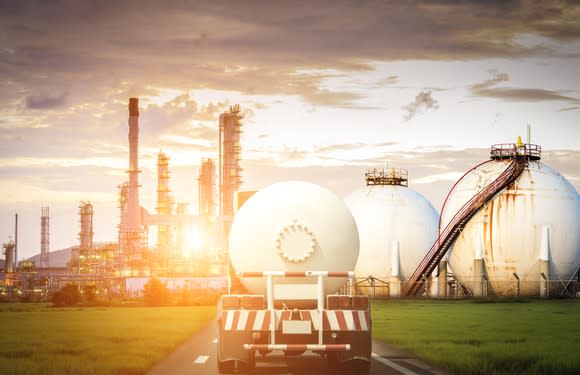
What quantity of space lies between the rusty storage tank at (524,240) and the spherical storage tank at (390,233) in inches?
151

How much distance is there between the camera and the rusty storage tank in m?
57.2

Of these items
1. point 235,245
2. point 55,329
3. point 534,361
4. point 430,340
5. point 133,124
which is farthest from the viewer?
point 133,124

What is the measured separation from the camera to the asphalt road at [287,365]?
13945 mm

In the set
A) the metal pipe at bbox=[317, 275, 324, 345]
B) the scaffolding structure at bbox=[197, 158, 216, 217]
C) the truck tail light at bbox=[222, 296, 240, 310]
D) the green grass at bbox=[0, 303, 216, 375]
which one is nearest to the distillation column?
the scaffolding structure at bbox=[197, 158, 216, 217]

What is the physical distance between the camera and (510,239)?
57625mm

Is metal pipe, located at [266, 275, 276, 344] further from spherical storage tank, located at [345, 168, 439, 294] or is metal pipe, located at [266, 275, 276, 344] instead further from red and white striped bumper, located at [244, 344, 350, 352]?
spherical storage tank, located at [345, 168, 439, 294]

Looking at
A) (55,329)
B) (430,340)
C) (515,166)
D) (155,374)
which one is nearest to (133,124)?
(515,166)

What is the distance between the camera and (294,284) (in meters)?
14.2

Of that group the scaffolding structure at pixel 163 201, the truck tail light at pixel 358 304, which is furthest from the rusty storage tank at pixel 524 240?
the scaffolding structure at pixel 163 201

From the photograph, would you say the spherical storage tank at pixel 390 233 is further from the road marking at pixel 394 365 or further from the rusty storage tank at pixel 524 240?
the road marking at pixel 394 365

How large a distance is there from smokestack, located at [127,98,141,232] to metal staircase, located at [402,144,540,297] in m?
41.3

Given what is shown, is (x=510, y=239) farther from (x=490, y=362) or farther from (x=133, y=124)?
(x=133, y=124)

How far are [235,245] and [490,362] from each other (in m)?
5.11

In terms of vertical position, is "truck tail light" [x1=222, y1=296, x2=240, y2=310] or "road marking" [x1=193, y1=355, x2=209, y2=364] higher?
"truck tail light" [x1=222, y1=296, x2=240, y2=310]
